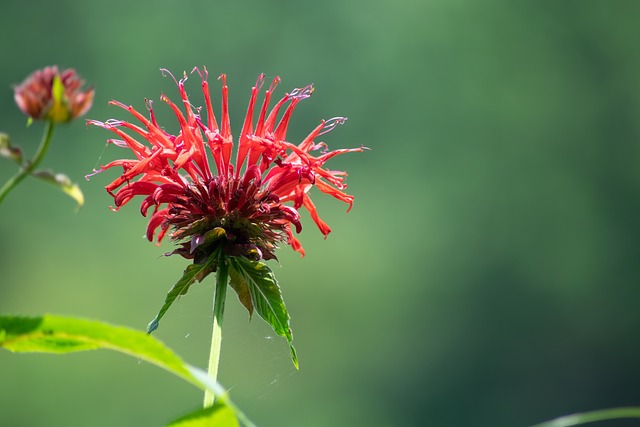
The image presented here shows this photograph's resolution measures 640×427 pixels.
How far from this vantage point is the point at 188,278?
173cm

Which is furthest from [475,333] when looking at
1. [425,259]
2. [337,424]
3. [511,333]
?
[337,424]

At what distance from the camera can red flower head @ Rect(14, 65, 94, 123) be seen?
688 millimetres

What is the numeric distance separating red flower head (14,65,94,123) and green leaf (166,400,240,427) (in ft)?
0.75

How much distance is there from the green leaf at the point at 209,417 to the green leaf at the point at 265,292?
81 cm

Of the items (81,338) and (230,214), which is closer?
(81,338)

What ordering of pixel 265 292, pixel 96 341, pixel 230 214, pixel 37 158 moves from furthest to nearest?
1. pixel 230 214
2. pixel 265 292
3. pixel 96 341
4. pixel 37 158

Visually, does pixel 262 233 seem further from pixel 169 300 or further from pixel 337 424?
pixel 337 424

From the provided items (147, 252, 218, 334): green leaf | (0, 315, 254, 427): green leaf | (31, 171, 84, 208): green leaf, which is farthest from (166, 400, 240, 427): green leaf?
(147, 252, 218, 334): green leaf

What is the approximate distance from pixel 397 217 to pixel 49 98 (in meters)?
29.1

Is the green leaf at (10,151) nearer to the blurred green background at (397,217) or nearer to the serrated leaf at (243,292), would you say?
the serrated leaf at (243,292)

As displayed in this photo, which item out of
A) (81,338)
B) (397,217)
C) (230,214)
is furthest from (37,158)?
(397,217)

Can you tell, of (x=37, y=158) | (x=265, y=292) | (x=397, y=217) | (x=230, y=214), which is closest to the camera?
(x=37, y=158)

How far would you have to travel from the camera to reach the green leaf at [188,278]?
1604mm

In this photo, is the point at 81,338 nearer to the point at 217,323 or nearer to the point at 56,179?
the point at 56,179
